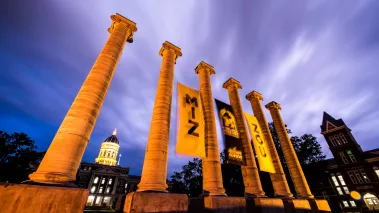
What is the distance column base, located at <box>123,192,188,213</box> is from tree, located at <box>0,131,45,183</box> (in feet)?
146

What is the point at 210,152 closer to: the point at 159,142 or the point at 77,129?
the point at 159,142

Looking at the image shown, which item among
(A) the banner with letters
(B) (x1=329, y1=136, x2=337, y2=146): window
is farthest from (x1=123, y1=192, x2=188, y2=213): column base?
(B) (x1=329, y1=136, x2=337, y2=146): window

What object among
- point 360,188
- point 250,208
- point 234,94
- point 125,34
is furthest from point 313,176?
point 125,34

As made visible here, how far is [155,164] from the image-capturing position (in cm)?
801

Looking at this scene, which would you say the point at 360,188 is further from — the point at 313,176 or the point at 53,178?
the point at 53,178

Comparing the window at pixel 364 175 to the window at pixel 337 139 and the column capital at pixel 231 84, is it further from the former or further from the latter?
the column capital at pixel 231 84

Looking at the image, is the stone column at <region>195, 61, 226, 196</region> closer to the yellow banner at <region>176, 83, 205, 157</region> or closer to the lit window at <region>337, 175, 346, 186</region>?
the yellow banner at <region>176, 83, 205, 157</region>

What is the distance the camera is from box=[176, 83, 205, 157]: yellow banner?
31.4ft

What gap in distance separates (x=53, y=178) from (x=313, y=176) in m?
45.2

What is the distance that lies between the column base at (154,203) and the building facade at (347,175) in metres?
38.3

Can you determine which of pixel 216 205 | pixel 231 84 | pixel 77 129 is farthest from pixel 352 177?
pixel 77 129

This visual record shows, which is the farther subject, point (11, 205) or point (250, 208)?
point (250, 208)

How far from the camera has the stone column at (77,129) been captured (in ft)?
19.2

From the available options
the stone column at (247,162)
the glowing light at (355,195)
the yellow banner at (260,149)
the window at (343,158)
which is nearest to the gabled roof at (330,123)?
the window at (343,158)
